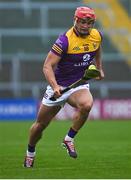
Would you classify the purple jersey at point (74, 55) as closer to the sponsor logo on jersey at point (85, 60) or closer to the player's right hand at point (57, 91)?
the sponsor logo on jersey at point (85, 60)

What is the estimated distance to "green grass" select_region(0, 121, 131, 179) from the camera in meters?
9.85

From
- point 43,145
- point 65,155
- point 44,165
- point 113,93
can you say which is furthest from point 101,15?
point 44,165

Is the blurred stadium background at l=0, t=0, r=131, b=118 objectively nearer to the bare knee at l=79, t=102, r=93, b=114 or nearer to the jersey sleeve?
the bare knee at l=79, t=102, r=93, b=114

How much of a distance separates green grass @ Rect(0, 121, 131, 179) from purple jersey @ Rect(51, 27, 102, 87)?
4.18 feet

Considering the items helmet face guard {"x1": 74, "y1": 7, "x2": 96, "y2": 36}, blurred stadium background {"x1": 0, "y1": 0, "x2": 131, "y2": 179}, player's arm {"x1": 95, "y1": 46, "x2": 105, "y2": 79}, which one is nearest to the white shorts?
player's arm {"x1": 95, "y1": 46, "x2": 105, "y2": 79}

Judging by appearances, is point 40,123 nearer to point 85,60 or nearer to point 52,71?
point 52,71

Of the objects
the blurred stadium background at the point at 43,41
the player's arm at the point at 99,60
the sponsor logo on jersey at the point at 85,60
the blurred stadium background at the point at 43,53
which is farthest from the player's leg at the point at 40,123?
the blurred stadium background at the point at 43,41

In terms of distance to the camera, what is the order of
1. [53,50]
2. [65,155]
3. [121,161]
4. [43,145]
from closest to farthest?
[53,50] < [121,161] < [65,155] < [43,145]

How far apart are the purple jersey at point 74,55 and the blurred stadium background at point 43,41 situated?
57.7 ft

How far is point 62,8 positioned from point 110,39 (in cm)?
222

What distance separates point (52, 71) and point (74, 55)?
482mm

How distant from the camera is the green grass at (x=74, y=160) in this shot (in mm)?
9852

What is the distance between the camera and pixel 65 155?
1296cm

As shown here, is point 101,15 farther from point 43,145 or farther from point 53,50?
point 53,50
